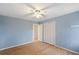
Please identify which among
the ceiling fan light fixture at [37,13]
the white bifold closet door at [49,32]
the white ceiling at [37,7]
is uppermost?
the white ceiling at [37,7]

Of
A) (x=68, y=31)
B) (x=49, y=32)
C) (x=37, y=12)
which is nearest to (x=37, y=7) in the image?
(x=37, y=12)

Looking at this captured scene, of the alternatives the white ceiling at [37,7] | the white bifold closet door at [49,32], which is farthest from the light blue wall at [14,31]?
the white bifold closet door at [49,32]

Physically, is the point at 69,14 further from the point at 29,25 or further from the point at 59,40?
the point at 29,25

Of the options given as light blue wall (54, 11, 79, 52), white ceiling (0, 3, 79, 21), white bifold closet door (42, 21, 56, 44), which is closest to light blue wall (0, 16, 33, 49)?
white ceiling (0, 3, 79, 21)

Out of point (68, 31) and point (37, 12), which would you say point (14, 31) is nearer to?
point (37, 12)

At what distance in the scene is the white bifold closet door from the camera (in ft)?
5.36

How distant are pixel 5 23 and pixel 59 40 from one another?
3.26ft

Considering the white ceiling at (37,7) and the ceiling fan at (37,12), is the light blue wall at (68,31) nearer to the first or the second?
the white ceiling at (37,7)

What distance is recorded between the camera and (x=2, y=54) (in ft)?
5.13

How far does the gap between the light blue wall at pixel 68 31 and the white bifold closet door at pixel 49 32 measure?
7cm

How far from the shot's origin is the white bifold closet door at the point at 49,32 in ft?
5.36

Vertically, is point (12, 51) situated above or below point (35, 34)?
below

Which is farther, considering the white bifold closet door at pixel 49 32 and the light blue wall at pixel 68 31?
the white bifold closet door at pixel 49 32
